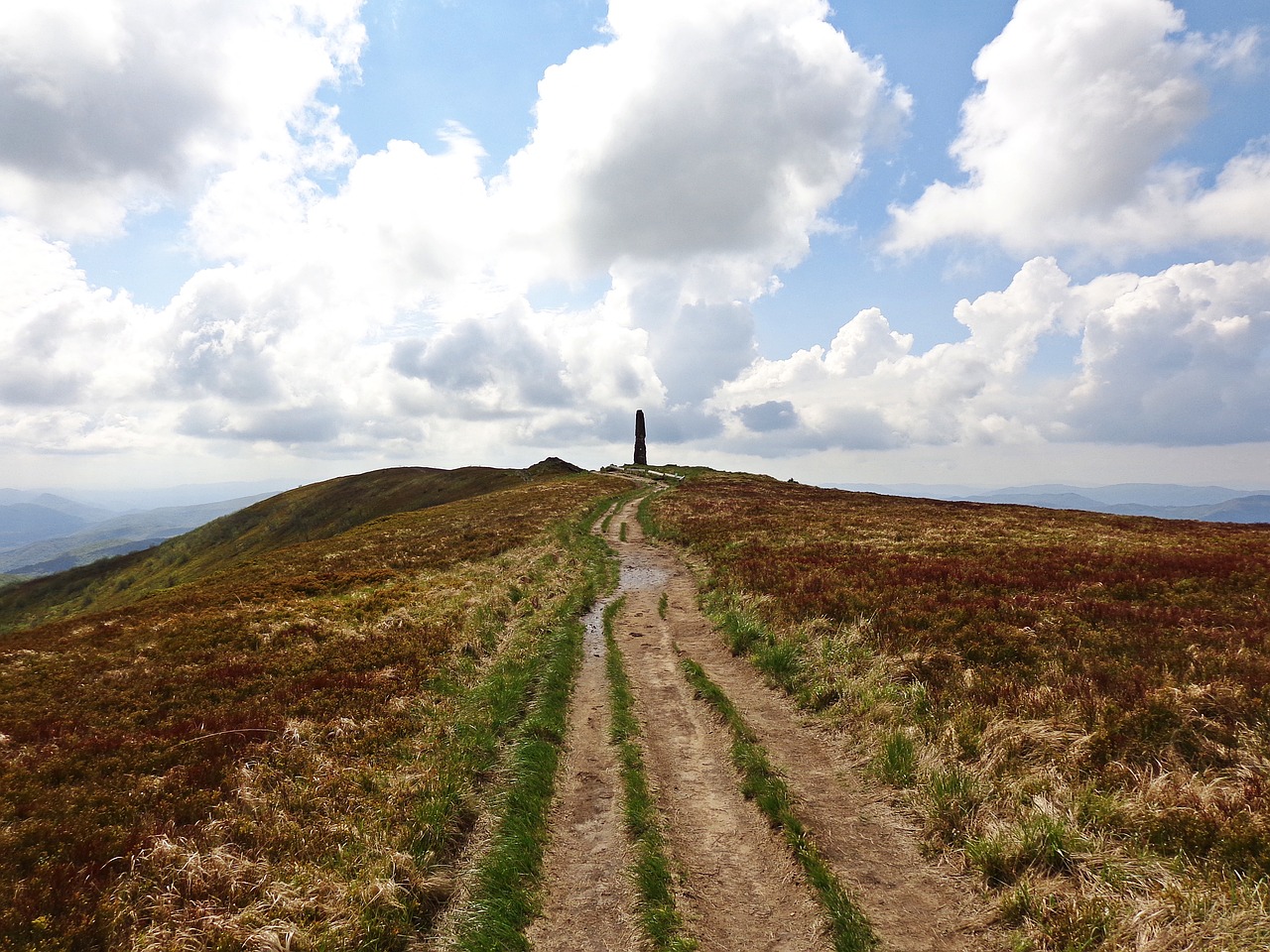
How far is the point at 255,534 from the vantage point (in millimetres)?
101062

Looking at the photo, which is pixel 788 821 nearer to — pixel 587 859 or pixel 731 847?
pixel 731 847

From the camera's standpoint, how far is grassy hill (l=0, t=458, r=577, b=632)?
88.7 metres

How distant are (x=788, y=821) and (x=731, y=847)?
3.11ft

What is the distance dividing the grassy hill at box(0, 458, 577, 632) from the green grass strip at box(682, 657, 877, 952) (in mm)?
74081

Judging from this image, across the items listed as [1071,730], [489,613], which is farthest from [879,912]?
[489,613]

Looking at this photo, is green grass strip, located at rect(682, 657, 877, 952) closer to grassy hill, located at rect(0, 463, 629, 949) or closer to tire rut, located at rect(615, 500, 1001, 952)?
tire rut, located at rect(615, 500, 1001, 952)

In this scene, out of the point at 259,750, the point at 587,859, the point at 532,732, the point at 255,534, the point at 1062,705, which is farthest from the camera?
the point at 255,534

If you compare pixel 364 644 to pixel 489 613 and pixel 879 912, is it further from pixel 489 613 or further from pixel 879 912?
pixel 879 912

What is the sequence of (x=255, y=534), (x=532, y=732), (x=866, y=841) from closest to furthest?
(x=866, y=841)
(x=532, y=732)
(x=255, y=534)

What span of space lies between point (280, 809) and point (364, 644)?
8.89 metres

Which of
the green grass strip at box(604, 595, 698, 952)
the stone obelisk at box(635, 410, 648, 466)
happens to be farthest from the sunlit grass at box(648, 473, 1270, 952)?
the stone obelisk at box(635, 410, 648, 466)

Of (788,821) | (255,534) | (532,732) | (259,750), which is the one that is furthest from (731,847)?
(255,534)

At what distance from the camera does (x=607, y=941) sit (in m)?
6.52

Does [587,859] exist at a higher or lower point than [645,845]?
lower
